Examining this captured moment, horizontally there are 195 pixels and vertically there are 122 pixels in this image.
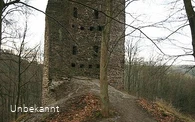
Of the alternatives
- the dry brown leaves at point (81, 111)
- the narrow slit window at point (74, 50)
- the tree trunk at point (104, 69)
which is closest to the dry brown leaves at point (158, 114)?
the dry brown leaves at point (81, 111)

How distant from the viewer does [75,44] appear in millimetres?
15188

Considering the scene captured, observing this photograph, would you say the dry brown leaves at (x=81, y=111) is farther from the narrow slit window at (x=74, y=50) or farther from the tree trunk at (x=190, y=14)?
the narrow slit window at (x=74, y=50)

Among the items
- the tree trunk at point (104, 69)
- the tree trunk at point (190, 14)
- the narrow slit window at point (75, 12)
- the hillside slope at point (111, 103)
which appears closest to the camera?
the tree trunk at point (190, 14)

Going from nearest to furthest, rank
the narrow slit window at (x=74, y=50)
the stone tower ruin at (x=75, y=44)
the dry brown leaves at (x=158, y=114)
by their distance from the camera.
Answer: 1. the dry brown leaves at (x=158, y=114)
2. the stone tower ruin at (x=75, y=44)
3. the narrow slit window at (x=74, y=50)

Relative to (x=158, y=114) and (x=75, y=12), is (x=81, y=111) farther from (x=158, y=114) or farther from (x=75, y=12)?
(x=75, y=12)

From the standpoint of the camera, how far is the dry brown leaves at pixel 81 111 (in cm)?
936

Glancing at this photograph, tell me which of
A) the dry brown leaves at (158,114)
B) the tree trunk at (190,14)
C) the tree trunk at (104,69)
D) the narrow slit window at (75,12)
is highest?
the narrow slit window at (75,12)

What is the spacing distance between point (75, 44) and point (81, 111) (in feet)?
20.1

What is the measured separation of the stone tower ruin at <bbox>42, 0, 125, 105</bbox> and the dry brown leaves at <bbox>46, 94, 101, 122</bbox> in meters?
3.57

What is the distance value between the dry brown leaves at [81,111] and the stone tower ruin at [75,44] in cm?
357

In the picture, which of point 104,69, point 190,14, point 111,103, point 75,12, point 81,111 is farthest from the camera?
point 75,12

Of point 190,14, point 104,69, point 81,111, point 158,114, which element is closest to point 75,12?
point 104,69

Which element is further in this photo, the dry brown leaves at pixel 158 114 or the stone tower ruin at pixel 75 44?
the stone tower ruin at pixel 75 44

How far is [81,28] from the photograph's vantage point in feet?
50.8
